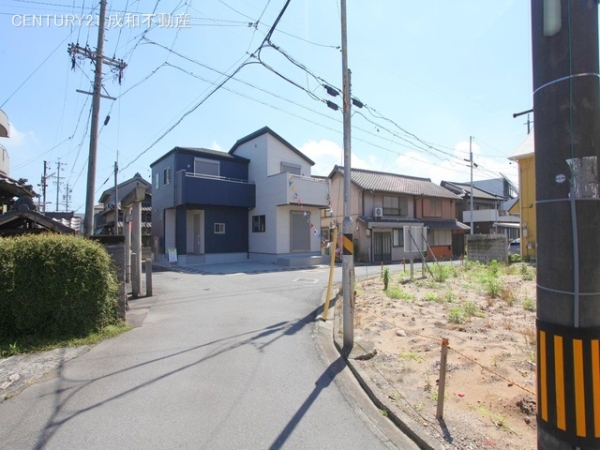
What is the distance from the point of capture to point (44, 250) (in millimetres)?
5457

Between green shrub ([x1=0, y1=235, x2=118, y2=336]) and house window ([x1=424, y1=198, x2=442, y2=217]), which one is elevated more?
house window ([x1=424, y1=198, x2=442, y2=217])

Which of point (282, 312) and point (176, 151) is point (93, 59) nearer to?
point (176, 151)

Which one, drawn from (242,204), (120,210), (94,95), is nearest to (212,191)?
(242,204)

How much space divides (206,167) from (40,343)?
16.2 metres

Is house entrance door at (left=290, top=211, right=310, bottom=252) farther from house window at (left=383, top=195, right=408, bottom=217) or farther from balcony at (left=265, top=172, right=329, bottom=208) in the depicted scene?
house window at (left=383, top=195, right=408, bottom=217)

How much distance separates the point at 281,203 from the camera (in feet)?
63.4

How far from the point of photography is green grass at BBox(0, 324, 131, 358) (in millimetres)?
5039

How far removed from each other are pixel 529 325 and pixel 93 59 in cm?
1383

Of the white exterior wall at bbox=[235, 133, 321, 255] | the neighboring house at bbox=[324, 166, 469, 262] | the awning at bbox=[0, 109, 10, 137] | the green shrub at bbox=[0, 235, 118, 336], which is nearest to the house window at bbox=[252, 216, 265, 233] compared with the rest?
the white exterior wall at bbox=[235, 133, 321, 255]

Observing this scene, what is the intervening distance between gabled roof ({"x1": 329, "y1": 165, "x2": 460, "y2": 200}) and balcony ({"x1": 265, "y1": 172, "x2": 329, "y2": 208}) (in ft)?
14.5

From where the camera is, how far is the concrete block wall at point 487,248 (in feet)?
55.9

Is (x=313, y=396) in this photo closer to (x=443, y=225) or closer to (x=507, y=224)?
(x=443, y=225)

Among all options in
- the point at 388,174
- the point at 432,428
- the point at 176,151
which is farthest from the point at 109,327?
the point at 388,174

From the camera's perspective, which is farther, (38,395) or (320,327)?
(320,327)
